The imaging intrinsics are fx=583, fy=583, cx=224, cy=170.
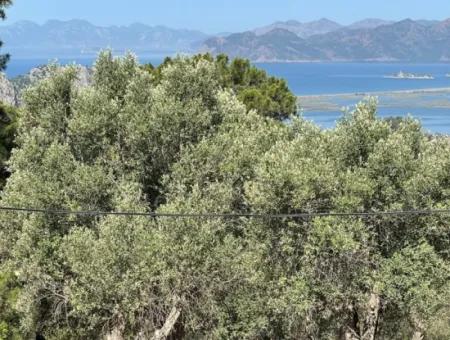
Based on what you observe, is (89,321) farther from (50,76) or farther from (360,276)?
(50,76)

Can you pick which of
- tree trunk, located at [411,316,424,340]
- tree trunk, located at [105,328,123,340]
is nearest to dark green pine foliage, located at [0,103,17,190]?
tree trunk, located at [105,328,123,340]

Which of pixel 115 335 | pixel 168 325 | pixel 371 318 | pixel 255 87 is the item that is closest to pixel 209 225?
pixel 168 325

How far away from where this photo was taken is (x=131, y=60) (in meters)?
20.1

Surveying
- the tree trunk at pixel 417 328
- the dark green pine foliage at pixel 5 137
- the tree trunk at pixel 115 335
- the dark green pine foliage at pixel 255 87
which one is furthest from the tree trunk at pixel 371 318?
the dark green pine foliage at pixel 255 87

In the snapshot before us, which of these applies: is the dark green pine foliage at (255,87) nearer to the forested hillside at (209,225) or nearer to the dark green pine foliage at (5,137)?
the dark green pine foliage at (5,137)

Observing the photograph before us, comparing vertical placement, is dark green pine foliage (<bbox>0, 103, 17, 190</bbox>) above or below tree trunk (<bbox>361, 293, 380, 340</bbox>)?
above

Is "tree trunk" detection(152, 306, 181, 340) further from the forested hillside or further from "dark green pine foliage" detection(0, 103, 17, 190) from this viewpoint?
"dark green pine foliage" detection(0, 103, 17, 190)

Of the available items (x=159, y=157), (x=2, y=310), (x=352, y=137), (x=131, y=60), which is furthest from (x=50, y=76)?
(x=352, y=137)

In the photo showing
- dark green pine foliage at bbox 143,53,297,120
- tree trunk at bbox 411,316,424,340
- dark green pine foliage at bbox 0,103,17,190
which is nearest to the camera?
tree trunk at bbox 411,316,424,340

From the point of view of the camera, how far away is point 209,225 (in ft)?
46.8

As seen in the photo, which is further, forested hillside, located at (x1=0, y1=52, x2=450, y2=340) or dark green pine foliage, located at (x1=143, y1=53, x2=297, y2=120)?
dark green pine foliage, located at (x1=143, y1=53, x2=297, y2=120)

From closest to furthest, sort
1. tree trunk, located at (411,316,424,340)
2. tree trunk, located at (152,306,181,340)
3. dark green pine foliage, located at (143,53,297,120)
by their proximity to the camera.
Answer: tree trunk, located at (152,306,181,340), tree trunk, located at (411,316,424,340), dark green pine foliage, located at (143,53,297,120)

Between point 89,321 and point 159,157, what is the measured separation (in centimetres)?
552

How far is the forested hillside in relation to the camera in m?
14.1
